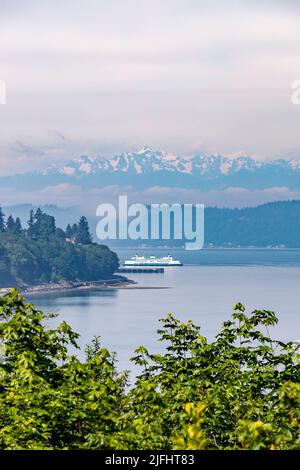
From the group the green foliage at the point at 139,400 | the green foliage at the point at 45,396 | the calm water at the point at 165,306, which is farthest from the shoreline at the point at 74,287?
the green foliage at the point at 45,396

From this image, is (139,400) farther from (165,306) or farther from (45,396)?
(165,306)

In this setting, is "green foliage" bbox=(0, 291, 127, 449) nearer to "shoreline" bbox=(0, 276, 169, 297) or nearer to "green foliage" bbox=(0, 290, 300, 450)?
"green foliage" bbox=(0, 290, 300, 450)

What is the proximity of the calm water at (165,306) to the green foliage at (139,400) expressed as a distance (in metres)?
52.3

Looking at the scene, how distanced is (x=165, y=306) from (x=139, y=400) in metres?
116

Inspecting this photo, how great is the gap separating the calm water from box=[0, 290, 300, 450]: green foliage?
52.3 meters

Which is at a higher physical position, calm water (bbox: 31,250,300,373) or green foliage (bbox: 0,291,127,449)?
green foliage (bbox: 0,291,127,449)

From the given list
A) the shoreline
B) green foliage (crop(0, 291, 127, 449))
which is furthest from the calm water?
green foliage (crop(0, 291, 127, 449))

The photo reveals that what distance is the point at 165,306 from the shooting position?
422ft

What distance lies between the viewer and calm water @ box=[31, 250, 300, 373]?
300 feet

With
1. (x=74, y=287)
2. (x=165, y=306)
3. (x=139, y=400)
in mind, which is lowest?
(x=74, y=287)

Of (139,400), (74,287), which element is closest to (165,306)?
(74,287)

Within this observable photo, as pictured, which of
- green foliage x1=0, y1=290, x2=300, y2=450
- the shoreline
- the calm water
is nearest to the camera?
green foliage x1=0, y1=290, x2=300, y2=450
